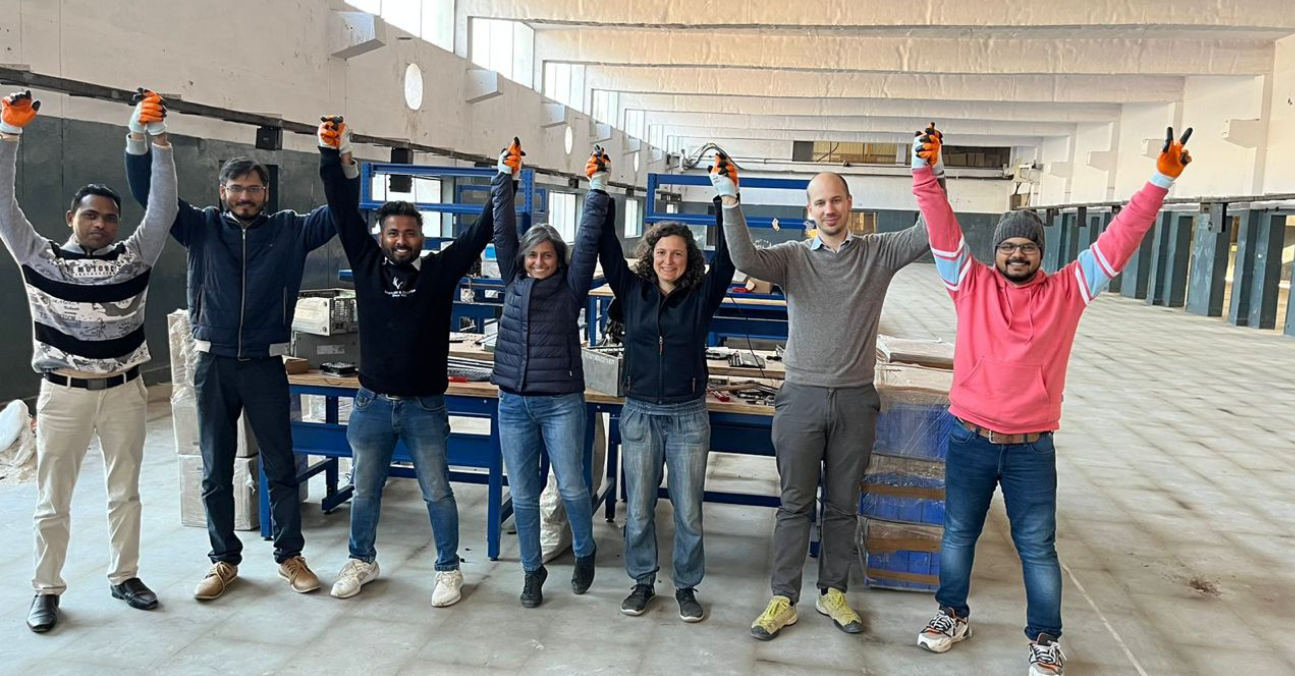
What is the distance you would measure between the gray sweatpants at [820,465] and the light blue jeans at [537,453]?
2.62 ft

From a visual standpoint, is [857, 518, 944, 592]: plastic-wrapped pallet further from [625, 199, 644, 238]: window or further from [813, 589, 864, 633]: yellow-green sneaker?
[625, 199, 644, 238]: window

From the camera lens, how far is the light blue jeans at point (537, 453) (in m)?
3.75

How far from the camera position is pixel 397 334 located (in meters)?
3.73

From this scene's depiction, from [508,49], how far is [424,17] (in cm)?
270

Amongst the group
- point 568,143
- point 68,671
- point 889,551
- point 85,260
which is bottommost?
point 68,671

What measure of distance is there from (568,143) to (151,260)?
43.7ft

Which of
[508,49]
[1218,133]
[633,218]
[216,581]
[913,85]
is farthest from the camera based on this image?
[633,218]

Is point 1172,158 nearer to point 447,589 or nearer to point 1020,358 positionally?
point 1020,358

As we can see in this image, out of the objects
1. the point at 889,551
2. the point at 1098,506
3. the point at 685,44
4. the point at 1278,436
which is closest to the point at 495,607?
the point at 889,551

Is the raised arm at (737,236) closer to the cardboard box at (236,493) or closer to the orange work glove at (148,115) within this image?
the orange work glove at (148,115)

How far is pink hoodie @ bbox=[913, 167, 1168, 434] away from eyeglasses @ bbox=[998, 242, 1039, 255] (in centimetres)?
9

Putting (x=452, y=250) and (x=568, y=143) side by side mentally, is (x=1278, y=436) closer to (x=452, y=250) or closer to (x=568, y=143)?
(x=452, y=250)

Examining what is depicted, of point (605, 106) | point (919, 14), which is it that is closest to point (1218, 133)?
point (919, 14)

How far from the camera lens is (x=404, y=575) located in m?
4.14
